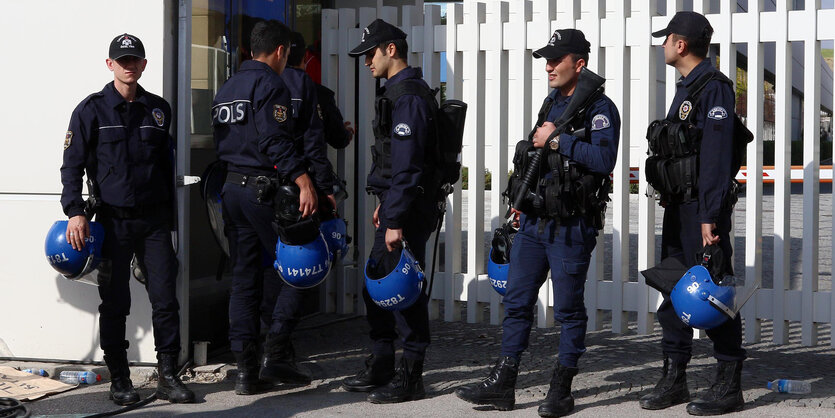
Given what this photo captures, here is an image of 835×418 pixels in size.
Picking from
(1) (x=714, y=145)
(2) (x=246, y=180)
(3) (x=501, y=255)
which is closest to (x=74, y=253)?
(2) (x=246, y=180)

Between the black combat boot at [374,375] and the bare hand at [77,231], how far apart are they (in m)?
1.55

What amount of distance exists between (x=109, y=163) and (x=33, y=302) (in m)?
1.25

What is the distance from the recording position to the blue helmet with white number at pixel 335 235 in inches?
217

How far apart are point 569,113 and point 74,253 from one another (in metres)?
2.47

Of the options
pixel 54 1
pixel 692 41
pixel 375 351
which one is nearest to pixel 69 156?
pixel 54 1

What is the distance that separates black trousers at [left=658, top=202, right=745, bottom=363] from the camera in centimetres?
494

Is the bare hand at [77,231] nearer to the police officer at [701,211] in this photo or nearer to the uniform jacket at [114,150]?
the uniform jacket at [114,150]

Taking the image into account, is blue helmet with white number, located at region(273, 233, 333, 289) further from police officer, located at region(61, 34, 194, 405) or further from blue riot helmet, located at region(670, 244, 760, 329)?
blue riot helmet, located at region(670, 244, 760, 329)

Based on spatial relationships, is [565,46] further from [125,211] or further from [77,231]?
[77,231]

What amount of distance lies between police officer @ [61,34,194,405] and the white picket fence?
7.09ft

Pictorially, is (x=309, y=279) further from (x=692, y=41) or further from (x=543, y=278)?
(x=692, y=41)

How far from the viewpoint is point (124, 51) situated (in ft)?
16.9

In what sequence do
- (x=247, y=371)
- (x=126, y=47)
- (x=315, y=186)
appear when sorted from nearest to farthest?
(x=126, y=47)
(x=247, y=371)
(x=315, y=186)

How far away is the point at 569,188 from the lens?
4809 mm
